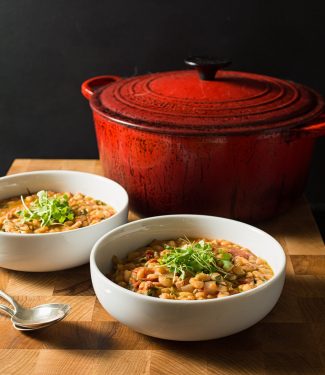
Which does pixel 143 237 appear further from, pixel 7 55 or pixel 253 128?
pixel 7 55

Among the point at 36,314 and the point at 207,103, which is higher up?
the point at 207,103

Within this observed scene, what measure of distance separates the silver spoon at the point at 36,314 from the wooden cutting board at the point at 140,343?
0.07 feet

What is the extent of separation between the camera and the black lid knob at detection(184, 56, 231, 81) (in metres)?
1.64

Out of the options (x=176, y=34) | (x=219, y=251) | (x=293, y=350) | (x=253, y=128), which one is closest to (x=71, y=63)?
(x=176, y=34)

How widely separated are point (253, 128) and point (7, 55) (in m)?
1.17

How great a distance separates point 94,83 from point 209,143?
623mm

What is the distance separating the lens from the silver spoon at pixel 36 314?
4.09 feet

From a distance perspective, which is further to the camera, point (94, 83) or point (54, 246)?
point (94, 83)

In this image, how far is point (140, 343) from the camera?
1218 mm

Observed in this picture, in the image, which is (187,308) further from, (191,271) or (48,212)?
(48,212)

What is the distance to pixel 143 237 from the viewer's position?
142cm

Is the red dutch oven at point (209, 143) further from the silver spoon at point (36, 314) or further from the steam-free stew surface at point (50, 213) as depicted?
the silver spoon at point (36, 314)

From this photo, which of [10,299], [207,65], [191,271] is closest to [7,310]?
[10,299]

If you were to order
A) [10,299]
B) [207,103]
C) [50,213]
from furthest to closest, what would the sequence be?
[207,103] → [50,213] → [10,299]
